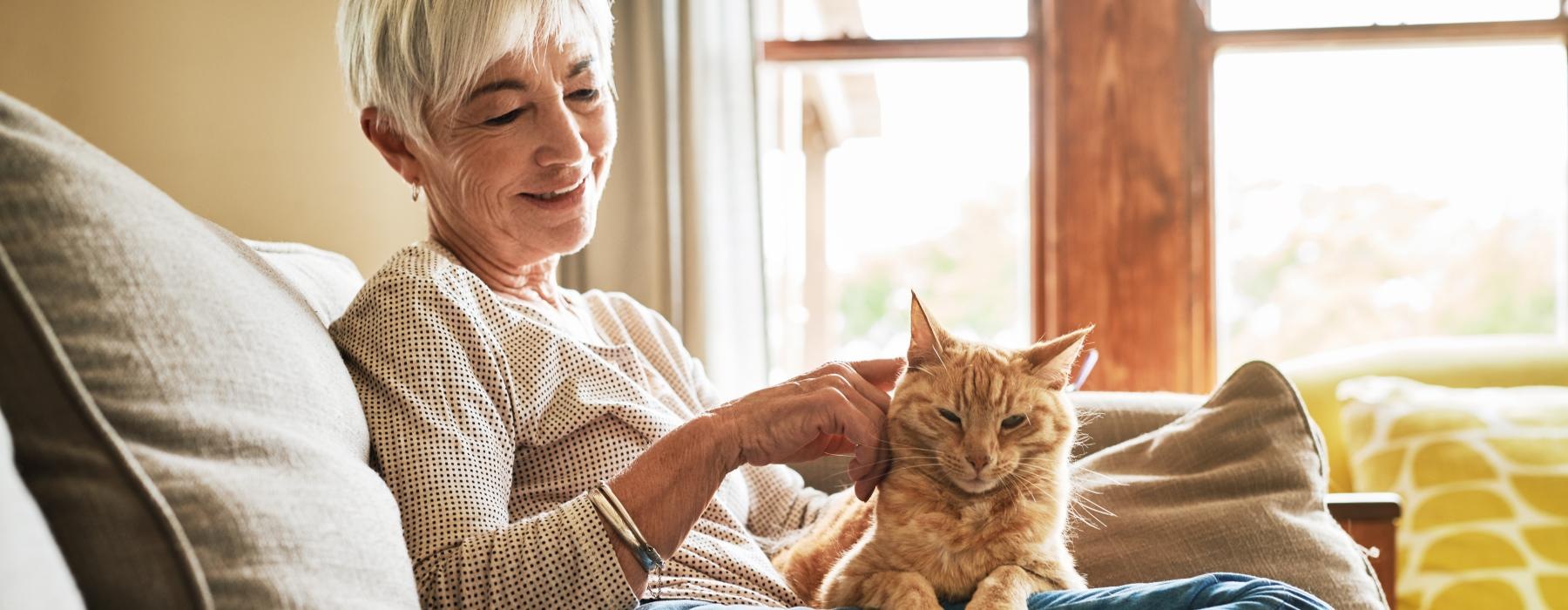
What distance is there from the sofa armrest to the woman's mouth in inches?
46.2

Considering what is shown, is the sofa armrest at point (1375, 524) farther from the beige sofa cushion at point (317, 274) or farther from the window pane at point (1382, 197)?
the window pane at point (1382, 197)

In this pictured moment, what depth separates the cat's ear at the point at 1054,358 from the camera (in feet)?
4.24

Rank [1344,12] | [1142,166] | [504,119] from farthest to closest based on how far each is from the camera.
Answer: [1344,12] < [1142,166] < [504,119]

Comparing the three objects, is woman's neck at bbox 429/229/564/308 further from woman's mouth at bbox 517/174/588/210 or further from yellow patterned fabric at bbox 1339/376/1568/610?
yellow patterned fabric at bbox 1339/376/1568/610

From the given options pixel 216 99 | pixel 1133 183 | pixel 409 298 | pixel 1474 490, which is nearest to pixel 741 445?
pixel 409 298

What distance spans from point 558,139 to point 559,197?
92 mm

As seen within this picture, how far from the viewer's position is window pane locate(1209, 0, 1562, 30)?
313 centimetres

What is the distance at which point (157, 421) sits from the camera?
0.73 meters

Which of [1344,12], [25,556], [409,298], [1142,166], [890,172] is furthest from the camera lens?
[890,172]

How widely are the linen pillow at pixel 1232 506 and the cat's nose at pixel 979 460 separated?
37 centimetres

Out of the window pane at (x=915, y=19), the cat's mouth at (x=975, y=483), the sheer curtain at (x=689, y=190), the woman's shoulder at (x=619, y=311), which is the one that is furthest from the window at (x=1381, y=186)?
the cat's mouth at (x=975, y=483)

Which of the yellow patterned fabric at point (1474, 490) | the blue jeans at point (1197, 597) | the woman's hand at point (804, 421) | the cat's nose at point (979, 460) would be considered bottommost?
the yellow patterned fabric at point (1474, 490)

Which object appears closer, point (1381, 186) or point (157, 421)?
point (157, 421)

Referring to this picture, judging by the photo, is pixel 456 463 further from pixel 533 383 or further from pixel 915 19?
pixel 915 19
